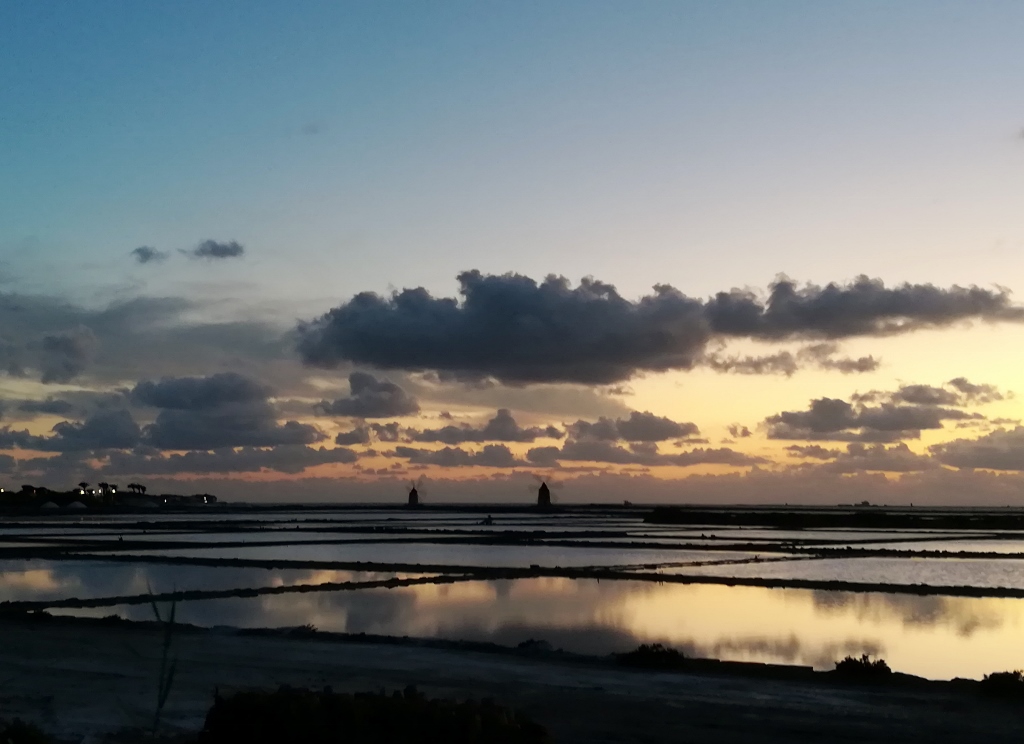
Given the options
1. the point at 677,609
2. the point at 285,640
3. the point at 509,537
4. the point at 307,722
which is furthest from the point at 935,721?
the point at 509,537

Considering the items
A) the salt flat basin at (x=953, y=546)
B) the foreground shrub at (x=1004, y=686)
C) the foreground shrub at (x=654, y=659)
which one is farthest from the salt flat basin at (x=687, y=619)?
the salt flat basin at (x=953, y=546)

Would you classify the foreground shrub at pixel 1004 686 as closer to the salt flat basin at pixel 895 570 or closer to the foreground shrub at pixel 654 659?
the foreground shrub at pixel 654 659

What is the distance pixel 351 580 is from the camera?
116ft

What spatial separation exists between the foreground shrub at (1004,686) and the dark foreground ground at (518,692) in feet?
0.85

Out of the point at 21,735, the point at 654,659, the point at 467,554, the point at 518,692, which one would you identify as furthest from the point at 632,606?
the point at 467,554

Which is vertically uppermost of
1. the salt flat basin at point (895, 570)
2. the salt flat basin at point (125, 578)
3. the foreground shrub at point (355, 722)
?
the foreground shrub at point (355, 722)

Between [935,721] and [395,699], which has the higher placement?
[395,699]

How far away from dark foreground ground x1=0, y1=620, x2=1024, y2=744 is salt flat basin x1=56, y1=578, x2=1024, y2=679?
3231 mm

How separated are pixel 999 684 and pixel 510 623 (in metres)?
11.6

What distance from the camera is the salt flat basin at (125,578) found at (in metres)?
31.5

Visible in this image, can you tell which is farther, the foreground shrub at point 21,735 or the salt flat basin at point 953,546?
the salt flat basin at point 953,546

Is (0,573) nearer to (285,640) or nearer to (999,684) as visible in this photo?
(285,640)

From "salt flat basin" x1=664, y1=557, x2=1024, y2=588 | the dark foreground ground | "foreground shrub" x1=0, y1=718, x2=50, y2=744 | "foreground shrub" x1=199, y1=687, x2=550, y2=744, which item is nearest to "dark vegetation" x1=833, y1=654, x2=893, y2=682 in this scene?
the dark foreground ground

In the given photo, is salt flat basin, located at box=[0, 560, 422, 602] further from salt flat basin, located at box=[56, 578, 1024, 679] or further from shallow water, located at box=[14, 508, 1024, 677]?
salt flat basin, located at box=[56, 578, 1024, 679]
